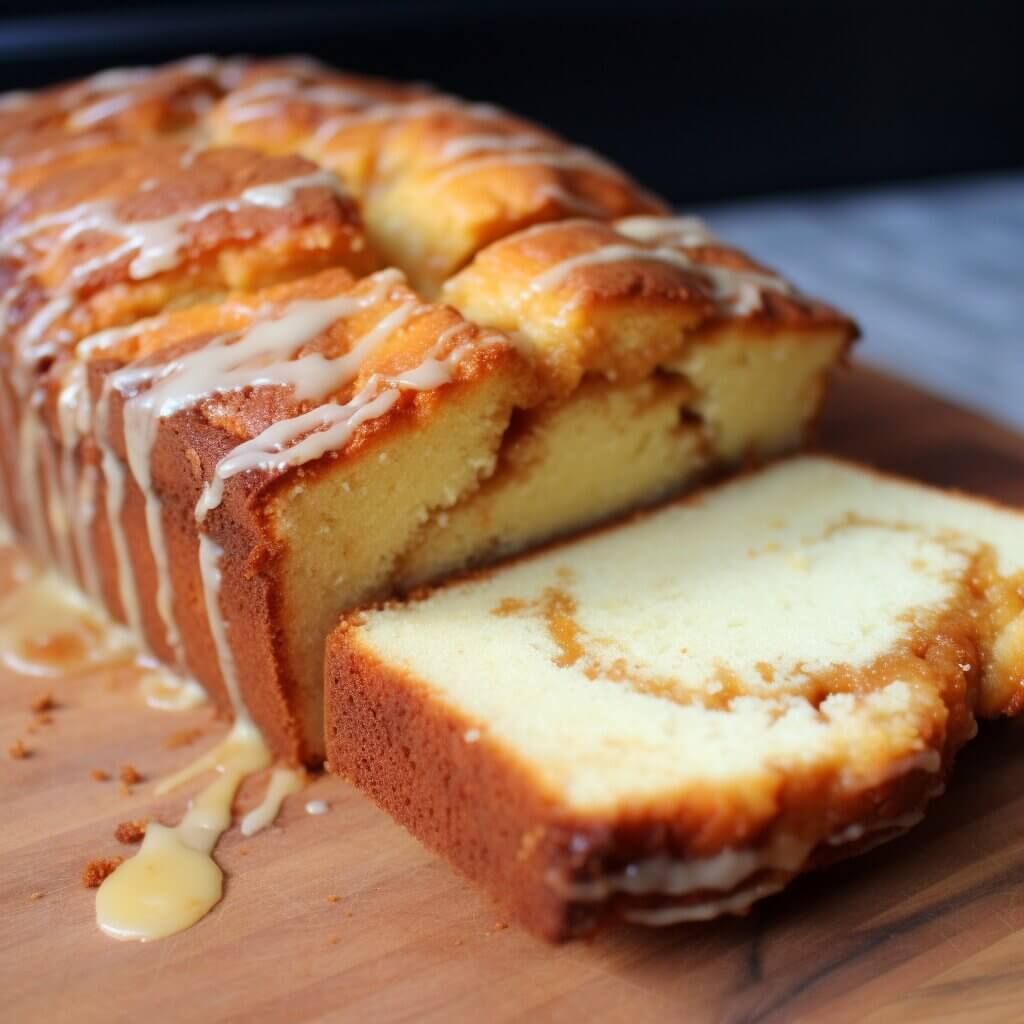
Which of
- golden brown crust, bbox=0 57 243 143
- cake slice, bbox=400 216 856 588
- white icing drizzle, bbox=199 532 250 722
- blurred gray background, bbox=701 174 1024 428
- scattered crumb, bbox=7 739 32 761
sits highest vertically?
golden brown crust, bbox=0 57 243 143

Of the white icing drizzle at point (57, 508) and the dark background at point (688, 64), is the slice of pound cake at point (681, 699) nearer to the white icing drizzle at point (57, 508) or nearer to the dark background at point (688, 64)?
the white icing drizzle at point (57, 508)

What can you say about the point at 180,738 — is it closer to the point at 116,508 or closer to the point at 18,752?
the point at 18,752

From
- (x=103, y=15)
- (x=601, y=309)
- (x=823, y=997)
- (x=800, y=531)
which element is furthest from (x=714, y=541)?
(x=103, y=15)

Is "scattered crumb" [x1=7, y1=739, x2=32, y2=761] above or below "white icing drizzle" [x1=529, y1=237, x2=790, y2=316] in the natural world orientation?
below

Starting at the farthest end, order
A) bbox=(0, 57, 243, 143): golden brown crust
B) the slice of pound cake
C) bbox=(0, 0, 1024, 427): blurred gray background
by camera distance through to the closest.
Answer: bbox=(0, 0, 1024, 427): blurred gray background, bbox=(0, 57, 243, 143): golden brown crust, the slice of pound cake

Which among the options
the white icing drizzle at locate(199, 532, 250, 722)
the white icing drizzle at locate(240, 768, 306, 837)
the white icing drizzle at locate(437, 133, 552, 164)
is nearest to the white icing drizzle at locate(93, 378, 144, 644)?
the white icing drizzle at locate(199, 532, 250, 722)

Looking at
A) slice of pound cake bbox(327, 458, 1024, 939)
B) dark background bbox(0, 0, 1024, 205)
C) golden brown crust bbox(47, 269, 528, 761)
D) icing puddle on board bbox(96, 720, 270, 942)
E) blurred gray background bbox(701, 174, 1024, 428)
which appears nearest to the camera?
slice of pound cake bbox(327, 458, 1024, 939)

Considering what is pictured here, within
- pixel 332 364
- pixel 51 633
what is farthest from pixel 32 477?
pixel 332 364

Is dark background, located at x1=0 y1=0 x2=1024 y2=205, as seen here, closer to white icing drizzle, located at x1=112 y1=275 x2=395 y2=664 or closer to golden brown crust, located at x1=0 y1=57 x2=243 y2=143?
golden brown crust, located at x1=0 y1=57 x2=243 y2=143
